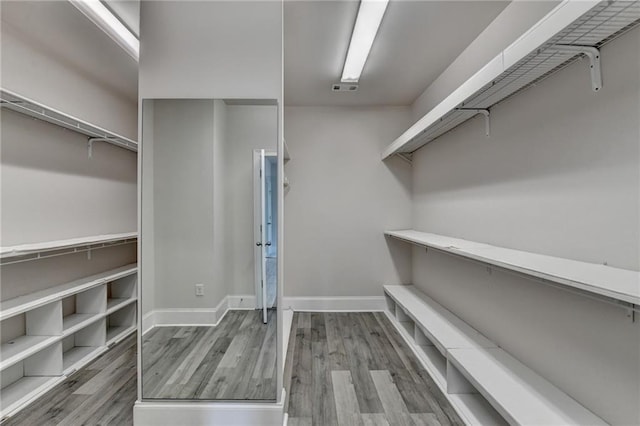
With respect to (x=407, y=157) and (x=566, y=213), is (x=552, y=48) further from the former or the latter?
(x=407, y=157)

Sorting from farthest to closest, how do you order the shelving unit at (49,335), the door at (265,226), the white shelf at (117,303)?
the white shelf at (117,303), the door at (265,226), the shelving unit at (49,335)

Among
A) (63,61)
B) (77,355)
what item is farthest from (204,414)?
(63,61)

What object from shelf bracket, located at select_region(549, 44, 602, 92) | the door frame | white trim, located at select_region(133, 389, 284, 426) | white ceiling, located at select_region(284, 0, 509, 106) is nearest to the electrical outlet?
the door frame

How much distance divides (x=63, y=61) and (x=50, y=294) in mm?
1899

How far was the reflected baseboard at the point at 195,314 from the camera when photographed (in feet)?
6.26

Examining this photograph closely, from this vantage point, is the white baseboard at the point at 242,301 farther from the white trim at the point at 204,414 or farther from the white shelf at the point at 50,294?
the white shelf at the point at 50,294

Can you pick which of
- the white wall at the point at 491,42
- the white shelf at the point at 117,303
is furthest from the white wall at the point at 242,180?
the white wall at the point at 491,42

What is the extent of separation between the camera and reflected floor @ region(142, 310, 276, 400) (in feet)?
6.03

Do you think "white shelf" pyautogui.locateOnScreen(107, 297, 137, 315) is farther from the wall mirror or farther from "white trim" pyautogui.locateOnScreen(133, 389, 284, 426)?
"white trim" pyautogui.locateOnScreen(133, 389, 284, 426)

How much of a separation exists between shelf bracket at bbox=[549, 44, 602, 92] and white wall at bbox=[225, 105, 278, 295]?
4.90 ft

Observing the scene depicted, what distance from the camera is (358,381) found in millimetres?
2232

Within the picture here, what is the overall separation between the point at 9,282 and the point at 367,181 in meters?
3.45

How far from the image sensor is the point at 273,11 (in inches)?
68.3

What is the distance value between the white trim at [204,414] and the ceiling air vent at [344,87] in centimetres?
294
